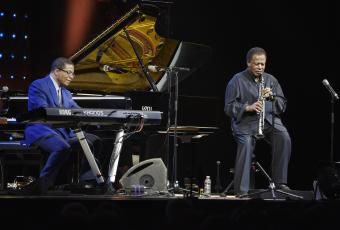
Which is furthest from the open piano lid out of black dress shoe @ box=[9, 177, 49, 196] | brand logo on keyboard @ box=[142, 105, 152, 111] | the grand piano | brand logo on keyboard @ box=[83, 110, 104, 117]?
black dress shoe @ box=[9, 177, 49, 196]

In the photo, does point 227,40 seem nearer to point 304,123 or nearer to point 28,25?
point 304,123

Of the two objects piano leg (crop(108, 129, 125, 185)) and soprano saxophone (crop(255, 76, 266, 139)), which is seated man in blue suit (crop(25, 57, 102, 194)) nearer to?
piano leg (crop(108, 129, 125, 185))

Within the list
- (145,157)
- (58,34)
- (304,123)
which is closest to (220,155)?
(304,123)

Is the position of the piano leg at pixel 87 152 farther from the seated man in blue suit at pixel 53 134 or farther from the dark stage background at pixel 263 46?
the dark stage background at pixel 263 46

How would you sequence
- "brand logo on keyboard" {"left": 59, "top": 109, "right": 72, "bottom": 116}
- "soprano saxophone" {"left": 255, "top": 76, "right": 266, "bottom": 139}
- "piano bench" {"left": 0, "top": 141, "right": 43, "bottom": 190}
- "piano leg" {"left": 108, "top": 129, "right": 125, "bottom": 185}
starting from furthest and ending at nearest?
1. "piano bench" {"left": 0, "top": 141, "right": 43, "bottom": 190}
2. "soprano saxophone" {"left": 255, "top": 76, "right": 266, "bottom": 139}
3. "piano leg" {"left": 108, "top": 129, "right": 125, "bottom": 185}
4. "brand logo on keyboard" {"left": 59, "top": 109, "right": 72, "bottom": 116}

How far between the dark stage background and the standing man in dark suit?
1.70m

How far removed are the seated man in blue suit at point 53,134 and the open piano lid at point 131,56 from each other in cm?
75

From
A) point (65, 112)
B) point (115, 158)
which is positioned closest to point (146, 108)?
point (115, 158)

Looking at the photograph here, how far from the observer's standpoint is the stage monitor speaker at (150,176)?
629cm

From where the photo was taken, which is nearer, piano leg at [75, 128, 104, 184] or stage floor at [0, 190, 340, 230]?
stage floor at [0, 190, 340, 230]

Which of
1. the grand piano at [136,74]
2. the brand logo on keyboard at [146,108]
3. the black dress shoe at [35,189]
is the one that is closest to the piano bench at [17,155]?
the grand piano at [136,74]

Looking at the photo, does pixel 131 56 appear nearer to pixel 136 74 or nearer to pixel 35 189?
pixel 136 74

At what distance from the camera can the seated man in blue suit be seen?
5582 millimetres

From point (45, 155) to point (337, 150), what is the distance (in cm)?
375
